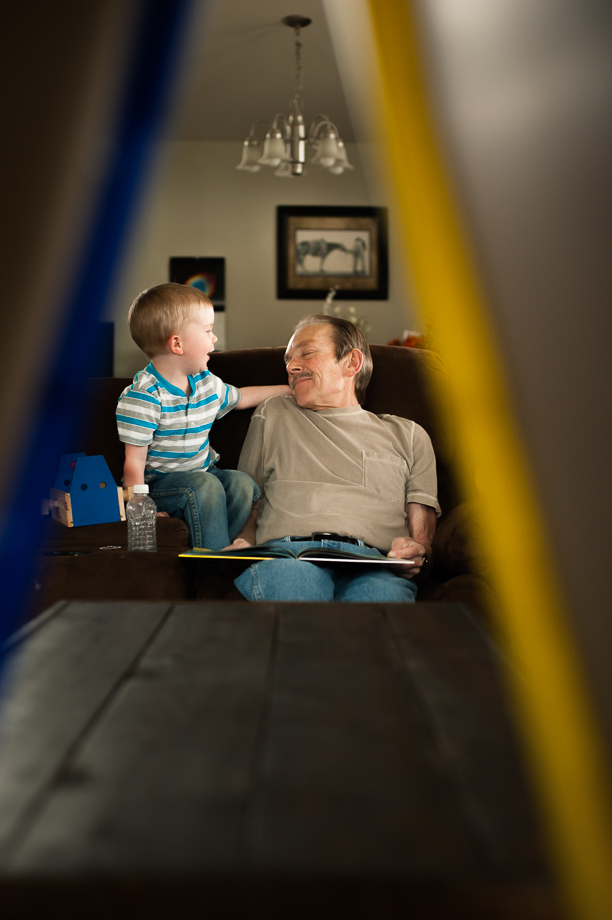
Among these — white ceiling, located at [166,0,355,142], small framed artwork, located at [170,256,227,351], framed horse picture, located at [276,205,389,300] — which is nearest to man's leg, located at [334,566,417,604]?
white ceiling, located at [166,0,355,142]

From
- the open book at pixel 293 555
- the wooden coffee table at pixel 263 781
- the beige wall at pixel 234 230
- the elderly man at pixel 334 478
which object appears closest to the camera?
the wooden coffee table at pixel 263 781

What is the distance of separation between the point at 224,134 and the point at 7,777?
478 centimetres

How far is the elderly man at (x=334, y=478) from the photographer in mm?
1459

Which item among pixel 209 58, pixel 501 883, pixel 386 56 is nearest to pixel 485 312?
pixel 386 56

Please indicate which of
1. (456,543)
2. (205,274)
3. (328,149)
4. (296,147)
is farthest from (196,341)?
(205,274)

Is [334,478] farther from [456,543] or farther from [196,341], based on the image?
[196,341]

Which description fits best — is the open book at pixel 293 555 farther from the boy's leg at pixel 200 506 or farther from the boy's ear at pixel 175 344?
Answer: the boy's ear at pixel 175 344

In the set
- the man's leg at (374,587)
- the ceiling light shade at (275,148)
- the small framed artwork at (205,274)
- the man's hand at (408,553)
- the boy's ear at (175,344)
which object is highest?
the ceiling light shade at (275,148)

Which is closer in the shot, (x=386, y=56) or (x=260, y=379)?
(x=260, y=379)

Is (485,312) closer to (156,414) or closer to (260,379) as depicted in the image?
(260,379)

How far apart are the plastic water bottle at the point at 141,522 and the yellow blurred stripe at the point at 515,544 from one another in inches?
29.5

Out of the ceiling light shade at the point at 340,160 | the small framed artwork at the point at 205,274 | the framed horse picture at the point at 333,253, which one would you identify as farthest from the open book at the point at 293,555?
the framed horse picture at the point at 333,253

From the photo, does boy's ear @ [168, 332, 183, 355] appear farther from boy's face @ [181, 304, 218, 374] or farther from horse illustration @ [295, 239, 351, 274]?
horse illustration @ [295, 239, 351, 274]

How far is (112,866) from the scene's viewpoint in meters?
0.42
